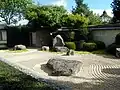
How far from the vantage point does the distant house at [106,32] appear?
2046 centimetres

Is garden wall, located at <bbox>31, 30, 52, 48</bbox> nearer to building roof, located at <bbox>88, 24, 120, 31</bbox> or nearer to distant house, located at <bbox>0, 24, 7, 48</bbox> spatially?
distant house, located at <bbox>0, 24, 7, 48</bbox>

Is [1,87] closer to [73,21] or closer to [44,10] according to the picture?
[73,21]

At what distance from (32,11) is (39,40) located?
3823 mm

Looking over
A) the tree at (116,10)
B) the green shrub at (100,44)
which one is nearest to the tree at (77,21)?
the green shrub at (100,44)

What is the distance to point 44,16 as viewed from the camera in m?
25.1

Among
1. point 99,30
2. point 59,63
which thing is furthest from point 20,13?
point 59,63

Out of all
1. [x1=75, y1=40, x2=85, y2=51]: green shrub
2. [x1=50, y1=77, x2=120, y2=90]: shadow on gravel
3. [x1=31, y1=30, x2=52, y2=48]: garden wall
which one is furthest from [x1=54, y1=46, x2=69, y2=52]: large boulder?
[x1=50, y1=77, x2=120, y2=90]: shadow on gravel

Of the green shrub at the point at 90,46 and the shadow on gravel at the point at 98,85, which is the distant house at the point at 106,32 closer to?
the green shrub at the point at 90,46

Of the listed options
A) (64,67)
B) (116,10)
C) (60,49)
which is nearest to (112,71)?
(64,67)

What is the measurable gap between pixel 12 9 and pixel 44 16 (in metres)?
13.0

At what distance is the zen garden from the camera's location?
343 inches

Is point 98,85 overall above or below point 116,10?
below

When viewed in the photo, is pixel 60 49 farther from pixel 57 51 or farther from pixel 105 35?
pixel 105 35

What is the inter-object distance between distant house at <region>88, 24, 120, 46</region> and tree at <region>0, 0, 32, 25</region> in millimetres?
15376
